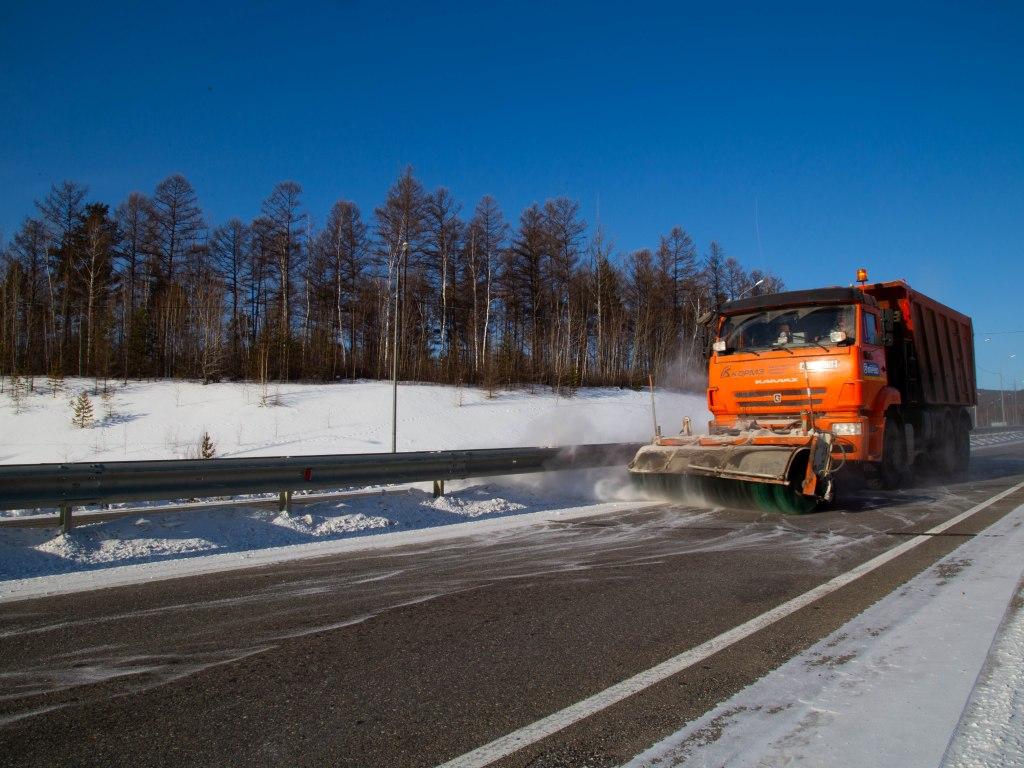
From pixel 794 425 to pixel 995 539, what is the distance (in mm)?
2952

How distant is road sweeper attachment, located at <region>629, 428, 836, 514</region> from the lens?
28.1 feet

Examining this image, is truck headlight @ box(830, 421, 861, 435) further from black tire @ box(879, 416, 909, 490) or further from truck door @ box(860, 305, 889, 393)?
black tire @ box(879, 416, 909, 490)

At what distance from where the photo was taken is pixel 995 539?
23.3 ft

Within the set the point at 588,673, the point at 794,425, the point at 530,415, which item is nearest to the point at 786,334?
the point at 794,425

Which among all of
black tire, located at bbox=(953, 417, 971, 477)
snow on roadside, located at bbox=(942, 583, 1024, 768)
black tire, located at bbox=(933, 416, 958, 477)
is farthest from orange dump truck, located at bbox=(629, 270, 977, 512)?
snow on roadside, located at bbox=(942, 583, 1024, 768)

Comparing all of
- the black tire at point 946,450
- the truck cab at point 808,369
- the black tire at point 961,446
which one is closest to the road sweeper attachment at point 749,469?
the truck cab at point 808,369

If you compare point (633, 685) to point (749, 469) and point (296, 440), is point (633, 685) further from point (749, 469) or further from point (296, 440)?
point (296, 440)

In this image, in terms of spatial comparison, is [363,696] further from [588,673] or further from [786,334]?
[786,334]

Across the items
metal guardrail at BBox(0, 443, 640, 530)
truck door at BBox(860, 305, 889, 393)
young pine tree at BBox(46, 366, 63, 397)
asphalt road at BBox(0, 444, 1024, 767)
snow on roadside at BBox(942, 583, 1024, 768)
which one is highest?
young pine tree at BBox(46, 366, 63, 397)

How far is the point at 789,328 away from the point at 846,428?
1762 mm

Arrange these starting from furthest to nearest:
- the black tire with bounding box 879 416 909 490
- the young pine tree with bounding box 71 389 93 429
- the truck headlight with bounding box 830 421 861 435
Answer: the young pine tree with bounding box 71 389 93 429 < the black tire with bounding box 879 416 909 490 < the truck headlight with bounding box 830 421 861 435

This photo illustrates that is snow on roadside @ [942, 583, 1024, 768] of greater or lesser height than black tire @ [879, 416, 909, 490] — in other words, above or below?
below

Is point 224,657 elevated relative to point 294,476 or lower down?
lower down

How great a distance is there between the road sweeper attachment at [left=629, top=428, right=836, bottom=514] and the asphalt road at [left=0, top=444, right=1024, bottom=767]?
1888 millimetres
